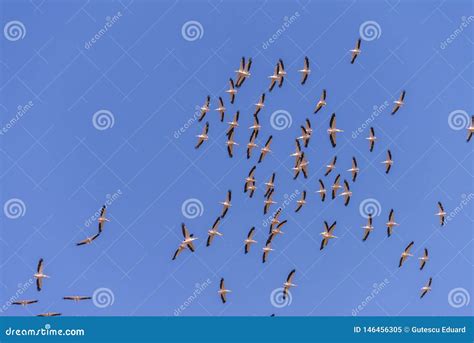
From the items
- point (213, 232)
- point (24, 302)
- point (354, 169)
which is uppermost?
point (354, 169)

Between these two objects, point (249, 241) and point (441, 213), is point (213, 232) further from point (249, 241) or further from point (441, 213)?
point (441, 213)

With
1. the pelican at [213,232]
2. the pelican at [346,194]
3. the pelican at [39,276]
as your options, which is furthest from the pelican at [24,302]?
the pelican at [346,194]

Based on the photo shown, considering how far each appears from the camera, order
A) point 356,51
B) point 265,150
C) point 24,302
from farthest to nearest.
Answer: point 265,150
point 356,51
point 24,302

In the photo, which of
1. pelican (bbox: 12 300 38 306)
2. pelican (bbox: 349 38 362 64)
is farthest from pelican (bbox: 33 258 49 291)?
pelican (bbox: 349 38 362 64)

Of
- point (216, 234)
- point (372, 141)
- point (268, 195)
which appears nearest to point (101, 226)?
point (216, 234)

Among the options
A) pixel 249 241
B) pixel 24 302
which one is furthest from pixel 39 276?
pixel 249 241

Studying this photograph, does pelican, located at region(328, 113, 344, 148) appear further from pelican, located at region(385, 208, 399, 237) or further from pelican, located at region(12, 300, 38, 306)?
pelican, located at region(12, 300, 38, 306)

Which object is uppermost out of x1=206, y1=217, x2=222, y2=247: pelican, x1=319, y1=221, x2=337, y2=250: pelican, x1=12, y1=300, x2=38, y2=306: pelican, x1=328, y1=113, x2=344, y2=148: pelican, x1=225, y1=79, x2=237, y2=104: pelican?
x1=328, y1=113, x2=344, y2=148: pelican

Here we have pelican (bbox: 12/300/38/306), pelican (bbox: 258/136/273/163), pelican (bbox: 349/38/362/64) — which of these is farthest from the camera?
pelican (bbox: 258/136/273/163)

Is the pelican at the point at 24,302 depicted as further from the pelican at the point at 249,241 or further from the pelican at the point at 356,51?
the pelican at the point at 356,51

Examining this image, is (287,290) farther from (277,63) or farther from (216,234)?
(277,63)

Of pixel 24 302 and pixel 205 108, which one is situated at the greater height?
pixel 205 108

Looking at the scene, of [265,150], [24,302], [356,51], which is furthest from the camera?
[265,150]
